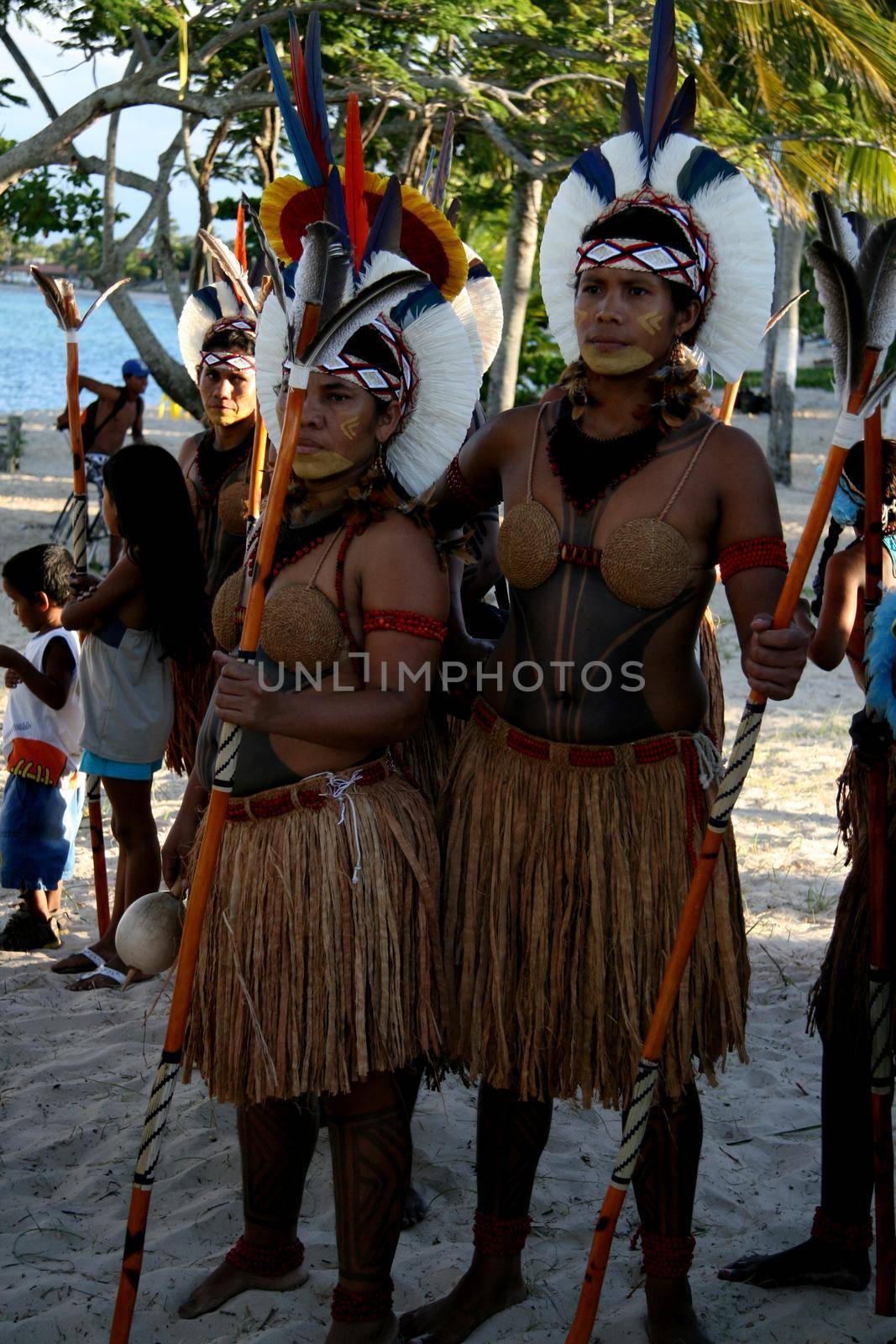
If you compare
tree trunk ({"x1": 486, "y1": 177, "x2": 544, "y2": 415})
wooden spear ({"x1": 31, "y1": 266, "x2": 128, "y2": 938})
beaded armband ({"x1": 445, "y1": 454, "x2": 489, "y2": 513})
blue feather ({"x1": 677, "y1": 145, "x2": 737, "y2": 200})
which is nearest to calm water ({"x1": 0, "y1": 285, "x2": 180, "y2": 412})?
tree trunk ({"x1": 486, "y1": 177, "x2": 544, "y2": 415})

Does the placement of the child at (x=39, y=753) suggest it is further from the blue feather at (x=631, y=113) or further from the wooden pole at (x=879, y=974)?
the wooden pole at (x=879, y=974)

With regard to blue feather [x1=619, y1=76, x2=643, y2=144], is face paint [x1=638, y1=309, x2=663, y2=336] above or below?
below

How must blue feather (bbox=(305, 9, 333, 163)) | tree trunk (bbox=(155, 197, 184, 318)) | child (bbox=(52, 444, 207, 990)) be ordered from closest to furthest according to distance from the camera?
blue feather (bbox=(305, 9, 333, 163)) → child (bbox=(52, 444, 207, 990)) → tree trunk (bbox=(155, 197, 184, 318))

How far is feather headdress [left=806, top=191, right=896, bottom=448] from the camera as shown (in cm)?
235

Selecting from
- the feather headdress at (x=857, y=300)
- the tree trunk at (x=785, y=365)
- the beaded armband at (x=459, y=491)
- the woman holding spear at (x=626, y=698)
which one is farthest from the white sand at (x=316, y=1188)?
the tree trunk at (x=785, y=365)

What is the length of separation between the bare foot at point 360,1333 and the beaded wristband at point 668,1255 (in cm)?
53

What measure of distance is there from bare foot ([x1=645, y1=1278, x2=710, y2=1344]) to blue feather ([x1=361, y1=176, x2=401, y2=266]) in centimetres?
208

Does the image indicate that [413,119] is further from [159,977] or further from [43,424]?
[43,424]

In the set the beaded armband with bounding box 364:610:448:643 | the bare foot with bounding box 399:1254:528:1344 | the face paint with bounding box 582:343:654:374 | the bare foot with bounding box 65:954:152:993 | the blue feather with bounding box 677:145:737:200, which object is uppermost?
the blue feather with bounding box 677:145:737:200

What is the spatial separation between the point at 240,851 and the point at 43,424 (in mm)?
23263

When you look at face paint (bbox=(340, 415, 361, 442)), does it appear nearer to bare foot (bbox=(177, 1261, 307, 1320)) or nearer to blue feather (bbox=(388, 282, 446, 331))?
blue feather (bbox=(388, 282, 446, 331))

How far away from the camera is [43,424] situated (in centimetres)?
2434

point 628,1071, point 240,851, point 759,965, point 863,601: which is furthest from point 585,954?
point 759,965

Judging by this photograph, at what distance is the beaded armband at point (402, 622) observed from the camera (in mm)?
2480
